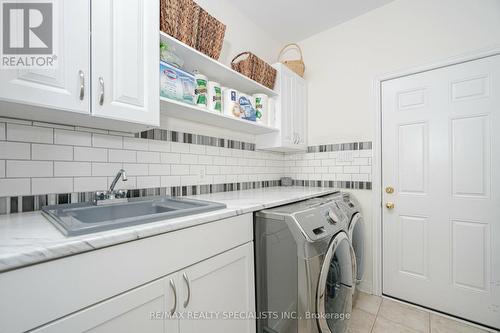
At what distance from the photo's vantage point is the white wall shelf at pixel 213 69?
136 centimetres

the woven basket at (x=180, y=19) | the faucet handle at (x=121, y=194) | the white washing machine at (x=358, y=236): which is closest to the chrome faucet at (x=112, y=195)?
the faucet handle at (x=121, y=194)

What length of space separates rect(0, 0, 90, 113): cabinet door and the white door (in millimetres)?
2368

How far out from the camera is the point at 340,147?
2369 mm

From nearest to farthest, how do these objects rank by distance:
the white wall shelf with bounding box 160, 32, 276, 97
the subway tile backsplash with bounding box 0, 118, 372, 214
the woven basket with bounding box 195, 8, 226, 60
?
the subway tile backsplash with bounding box 0, 118, 372, 214
the white wall shelf with bounding box 160, 32, 276, 97
the woven basket with bounding box 195, 8, 226, 60

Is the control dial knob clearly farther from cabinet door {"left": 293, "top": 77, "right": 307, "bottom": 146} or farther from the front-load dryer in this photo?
cabinet door {"left": 293, "top": 77, "right": 307, "bottom": 146}

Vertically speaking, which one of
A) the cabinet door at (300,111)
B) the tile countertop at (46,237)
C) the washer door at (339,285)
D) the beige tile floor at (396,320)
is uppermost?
the cabinet door at (300,111)

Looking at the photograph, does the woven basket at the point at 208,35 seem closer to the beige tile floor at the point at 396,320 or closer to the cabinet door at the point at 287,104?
the cabinet door at the point at 287,104

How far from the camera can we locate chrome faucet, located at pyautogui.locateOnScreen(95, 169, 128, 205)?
45.9 inches

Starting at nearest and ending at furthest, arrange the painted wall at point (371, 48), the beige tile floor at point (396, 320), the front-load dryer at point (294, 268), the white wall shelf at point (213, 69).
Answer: the front-load dryer at point (294, 268), the white wall shelf at point (213, 69), the beige tile floor at point (396, 320), the painted wall at point (371, 48)

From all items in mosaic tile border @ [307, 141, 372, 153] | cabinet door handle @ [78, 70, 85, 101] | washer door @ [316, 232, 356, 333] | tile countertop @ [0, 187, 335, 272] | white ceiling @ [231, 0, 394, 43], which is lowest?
washer door @ [316, 232, 356, 333]

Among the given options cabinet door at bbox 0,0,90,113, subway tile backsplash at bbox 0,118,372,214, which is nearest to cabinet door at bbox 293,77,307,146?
subway tile backsplash at bbox 0,118,372,214

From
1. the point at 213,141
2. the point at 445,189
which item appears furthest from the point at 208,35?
the point at 445,189

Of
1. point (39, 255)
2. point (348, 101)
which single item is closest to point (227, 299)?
point (39, 255)

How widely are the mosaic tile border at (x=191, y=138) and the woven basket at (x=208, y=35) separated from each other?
62 cm
